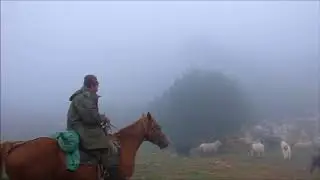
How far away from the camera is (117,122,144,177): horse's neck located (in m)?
7.67

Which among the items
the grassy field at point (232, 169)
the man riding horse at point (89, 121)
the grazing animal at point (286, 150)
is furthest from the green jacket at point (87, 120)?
the grazing animal at point (286, 150)

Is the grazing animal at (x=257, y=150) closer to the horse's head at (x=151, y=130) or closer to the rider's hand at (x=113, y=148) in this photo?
the horse's head at (x=151, y=130)

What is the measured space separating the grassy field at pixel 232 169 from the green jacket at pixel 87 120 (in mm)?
6783

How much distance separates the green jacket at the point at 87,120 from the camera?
23.3 ft

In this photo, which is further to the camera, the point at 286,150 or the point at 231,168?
the point at 286,150

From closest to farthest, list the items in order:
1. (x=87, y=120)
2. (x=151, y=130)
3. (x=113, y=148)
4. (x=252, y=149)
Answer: (x=87, y=120)
(x=113, y=148)
(x=151, y=130)
(x=252, y=149)

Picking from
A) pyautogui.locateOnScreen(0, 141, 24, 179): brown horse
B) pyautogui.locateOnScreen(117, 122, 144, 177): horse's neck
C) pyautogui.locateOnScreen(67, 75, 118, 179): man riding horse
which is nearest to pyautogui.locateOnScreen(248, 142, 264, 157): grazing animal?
pyautogui.locateOnScreen(117, 122, 144, 177): horse's neck

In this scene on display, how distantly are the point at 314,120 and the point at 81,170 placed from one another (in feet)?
60.6

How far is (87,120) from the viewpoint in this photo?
7121 mm

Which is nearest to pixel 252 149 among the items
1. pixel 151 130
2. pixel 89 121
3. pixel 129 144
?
pixel 151 130

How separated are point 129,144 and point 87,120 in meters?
1.02

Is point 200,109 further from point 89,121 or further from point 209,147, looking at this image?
point 89,121

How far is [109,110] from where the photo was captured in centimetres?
2528

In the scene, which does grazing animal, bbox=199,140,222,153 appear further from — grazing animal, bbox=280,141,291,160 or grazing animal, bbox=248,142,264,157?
grazing animal, bbox=280,141,291,160
